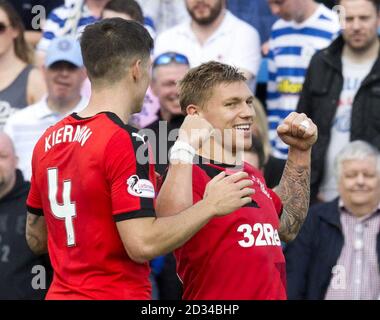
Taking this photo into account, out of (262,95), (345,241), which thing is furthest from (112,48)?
(262,95)

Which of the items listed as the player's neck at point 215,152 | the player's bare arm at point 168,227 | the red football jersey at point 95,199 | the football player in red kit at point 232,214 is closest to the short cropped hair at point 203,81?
the football player in red kit at point 232,214

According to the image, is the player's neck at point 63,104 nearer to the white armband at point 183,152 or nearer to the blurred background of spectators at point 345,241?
the blurred background of spectators at point 345,241

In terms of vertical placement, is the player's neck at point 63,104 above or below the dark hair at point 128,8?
below

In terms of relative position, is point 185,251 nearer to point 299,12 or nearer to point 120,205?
point 120,205

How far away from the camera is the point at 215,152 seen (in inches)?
200

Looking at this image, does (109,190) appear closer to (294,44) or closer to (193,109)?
(193,109)

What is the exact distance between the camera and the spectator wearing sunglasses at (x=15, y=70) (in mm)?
8234

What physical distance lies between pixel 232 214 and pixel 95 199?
2.39 feet

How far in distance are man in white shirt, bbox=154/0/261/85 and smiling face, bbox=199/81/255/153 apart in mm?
3445

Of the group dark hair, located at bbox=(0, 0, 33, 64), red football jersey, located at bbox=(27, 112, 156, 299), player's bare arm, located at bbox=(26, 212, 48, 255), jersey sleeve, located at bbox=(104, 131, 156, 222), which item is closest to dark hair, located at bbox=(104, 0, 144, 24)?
dark hair, located at bbox=(0, 0, 33, 64)

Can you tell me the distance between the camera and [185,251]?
4.93 m

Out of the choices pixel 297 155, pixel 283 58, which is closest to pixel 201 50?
pixel 283 58

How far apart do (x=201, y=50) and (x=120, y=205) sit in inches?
169

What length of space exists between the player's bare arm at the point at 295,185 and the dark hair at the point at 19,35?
359cm
